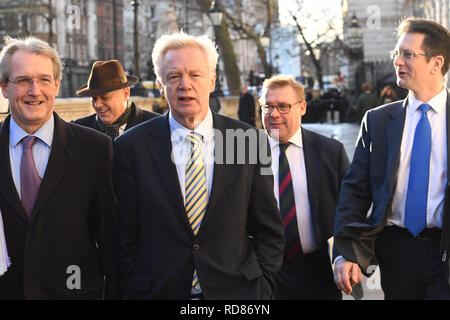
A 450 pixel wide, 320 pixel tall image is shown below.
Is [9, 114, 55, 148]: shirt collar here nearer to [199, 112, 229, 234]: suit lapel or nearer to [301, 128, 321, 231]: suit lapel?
[199, 112, 229, 234]: suit lapel

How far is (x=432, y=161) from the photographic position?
168 inches

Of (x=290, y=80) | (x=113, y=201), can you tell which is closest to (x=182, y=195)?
(x=113, y=201)

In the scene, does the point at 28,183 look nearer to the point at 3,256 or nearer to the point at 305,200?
the point at 3,256

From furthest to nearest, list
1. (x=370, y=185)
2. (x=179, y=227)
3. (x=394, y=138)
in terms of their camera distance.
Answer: (x=370, y=185) < (x=394, y=138) < (x=179, y=227)

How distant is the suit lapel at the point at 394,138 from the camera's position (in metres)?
4.28

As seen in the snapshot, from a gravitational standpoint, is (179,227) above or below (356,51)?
below

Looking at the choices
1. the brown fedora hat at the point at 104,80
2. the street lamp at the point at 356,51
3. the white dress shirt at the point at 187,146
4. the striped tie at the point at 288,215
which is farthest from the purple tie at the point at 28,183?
the street lamp at the point at 356,51

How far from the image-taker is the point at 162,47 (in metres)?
3.94

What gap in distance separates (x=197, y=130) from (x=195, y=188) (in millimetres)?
295

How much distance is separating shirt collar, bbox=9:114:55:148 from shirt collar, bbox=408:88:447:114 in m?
1.93

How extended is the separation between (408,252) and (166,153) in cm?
140

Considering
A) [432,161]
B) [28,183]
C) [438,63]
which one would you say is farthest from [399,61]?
[28,183]

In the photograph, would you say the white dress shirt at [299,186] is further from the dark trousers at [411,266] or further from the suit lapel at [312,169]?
the dark trousers at [411,266]

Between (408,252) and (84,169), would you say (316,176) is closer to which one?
(408,252)
